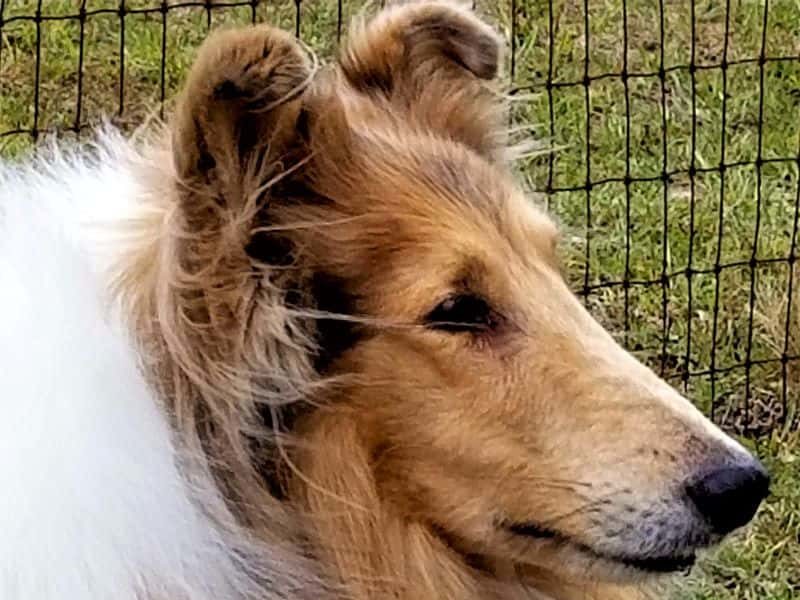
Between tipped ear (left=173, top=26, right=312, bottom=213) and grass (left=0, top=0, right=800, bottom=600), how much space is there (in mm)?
1665

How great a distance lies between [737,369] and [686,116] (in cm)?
128

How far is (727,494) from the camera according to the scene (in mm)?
2236

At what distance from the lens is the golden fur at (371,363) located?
221cm

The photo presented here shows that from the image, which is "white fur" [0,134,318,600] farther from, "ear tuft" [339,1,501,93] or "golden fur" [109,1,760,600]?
"ear tuft" [339,1,501,93]

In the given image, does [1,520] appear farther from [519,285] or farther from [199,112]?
[519,285]

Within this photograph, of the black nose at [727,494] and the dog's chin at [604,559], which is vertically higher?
the black nose at [727,494]

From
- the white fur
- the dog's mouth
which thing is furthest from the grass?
the white fur

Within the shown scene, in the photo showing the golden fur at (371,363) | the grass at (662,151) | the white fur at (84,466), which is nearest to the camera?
the white fur at (84,466)

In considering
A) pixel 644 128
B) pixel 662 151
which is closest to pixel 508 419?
pixel 662 151

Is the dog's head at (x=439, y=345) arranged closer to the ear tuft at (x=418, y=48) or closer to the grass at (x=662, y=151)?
the ear tuft at (x=418, y=48)

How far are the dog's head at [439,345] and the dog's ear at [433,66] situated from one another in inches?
6.4

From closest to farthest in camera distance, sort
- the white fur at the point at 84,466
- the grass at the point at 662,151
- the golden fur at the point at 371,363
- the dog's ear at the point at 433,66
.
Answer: the white fur at the point at 84,466 → the golden fur at the point at 371,363 → the dog's ear at the point at 433,66 → the grass at the point at 662,151

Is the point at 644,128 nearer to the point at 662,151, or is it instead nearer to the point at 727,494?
the point at 662,151

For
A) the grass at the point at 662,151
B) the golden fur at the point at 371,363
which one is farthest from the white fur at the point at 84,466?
the grass at the point at 662,151
